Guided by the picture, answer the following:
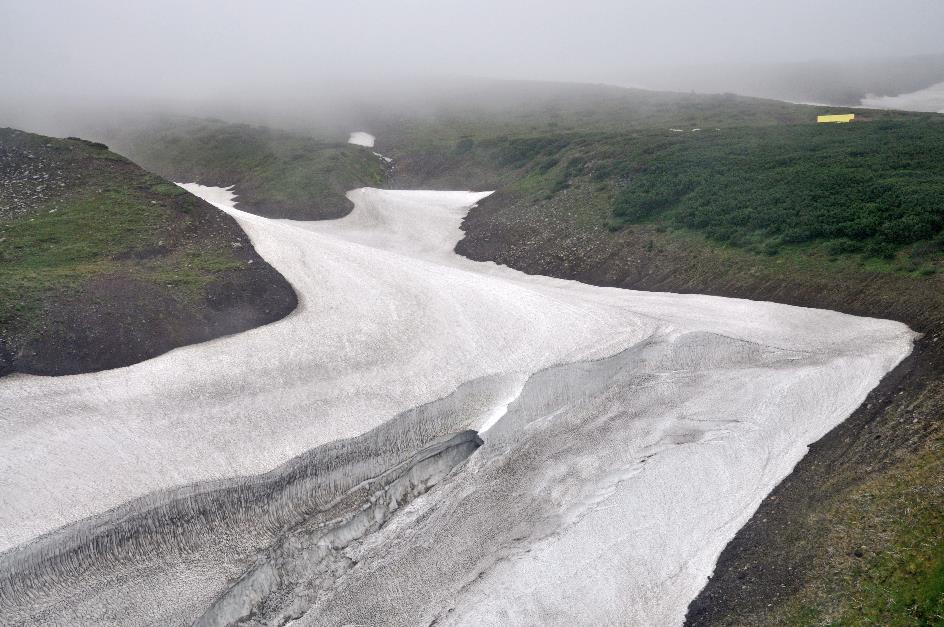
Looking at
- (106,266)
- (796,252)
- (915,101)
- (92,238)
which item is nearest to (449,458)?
(106,266)

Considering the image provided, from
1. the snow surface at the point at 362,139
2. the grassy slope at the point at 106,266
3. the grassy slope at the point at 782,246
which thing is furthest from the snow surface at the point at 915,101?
the grassy slope at the point at 106,266

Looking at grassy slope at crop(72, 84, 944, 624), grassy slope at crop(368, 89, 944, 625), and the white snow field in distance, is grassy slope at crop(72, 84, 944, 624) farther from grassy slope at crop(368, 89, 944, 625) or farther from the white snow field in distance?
the white snow field in distance

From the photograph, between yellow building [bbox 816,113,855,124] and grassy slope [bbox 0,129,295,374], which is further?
yellow building [bbox 816,113,855,124]

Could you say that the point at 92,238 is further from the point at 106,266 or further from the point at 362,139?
the point at 362,139

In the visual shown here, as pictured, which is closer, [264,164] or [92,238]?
[92,238]

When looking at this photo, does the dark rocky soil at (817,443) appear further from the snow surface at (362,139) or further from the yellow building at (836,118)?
the snow surface at (362,139)

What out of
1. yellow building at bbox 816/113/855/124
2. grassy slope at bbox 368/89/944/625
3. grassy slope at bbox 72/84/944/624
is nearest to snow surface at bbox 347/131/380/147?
grassy slope at bbox 72/84/944/624
